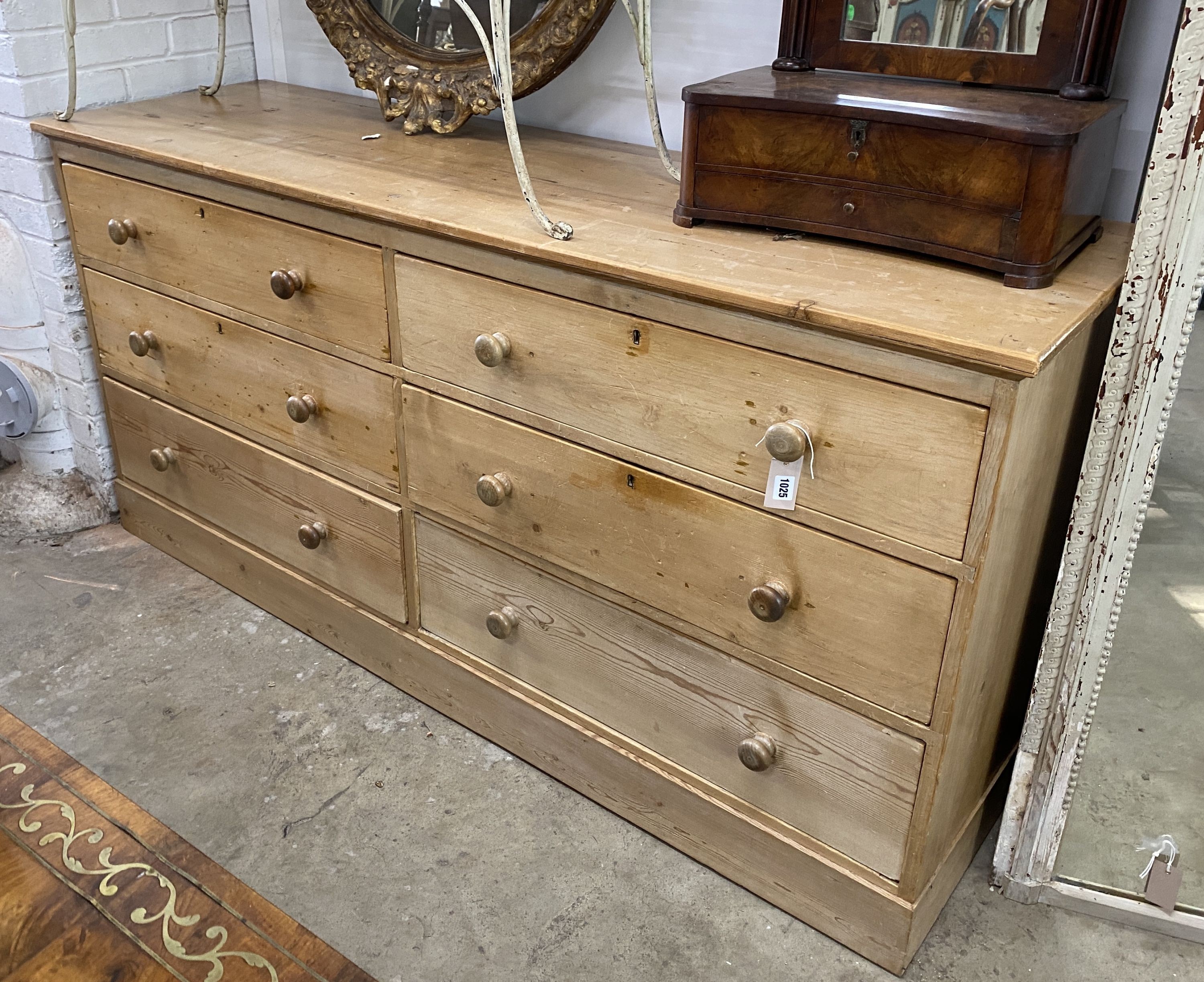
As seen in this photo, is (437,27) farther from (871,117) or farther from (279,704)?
(279,704)

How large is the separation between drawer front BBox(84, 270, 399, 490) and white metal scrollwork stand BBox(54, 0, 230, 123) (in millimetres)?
312

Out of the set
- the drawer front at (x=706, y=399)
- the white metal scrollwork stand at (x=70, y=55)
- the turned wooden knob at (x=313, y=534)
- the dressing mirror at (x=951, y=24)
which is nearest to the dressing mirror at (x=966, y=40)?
the dressing mirror at (x=951, y=24)

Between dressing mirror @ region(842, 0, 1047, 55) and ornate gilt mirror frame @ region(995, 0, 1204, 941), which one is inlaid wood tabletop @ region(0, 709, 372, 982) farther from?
dressing mirror @ region(842, 0, 1047, 55)

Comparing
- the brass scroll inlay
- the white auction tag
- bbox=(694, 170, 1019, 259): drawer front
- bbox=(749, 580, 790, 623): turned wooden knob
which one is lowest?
the brass scroll inlay

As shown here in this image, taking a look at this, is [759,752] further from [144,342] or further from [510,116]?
[144,342]

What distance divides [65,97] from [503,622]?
4.43 ft

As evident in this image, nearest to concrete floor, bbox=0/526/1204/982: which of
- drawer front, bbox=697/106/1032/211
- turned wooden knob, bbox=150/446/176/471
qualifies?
turned wooden knob, bbox=150/446/176/471

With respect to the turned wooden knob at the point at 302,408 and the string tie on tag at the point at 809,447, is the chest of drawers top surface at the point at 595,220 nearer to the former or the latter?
the string tie on tag at the point at 809,447

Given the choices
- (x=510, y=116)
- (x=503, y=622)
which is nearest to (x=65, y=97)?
(x=510, y=116)

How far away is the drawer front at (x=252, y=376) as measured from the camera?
1.72m

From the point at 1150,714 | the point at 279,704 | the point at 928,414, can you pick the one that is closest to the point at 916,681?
the point at 928,414

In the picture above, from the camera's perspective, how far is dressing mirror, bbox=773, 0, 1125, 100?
1288 millimetres

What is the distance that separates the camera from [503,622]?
166cm

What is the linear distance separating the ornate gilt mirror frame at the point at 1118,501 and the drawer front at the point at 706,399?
254 millimetres
